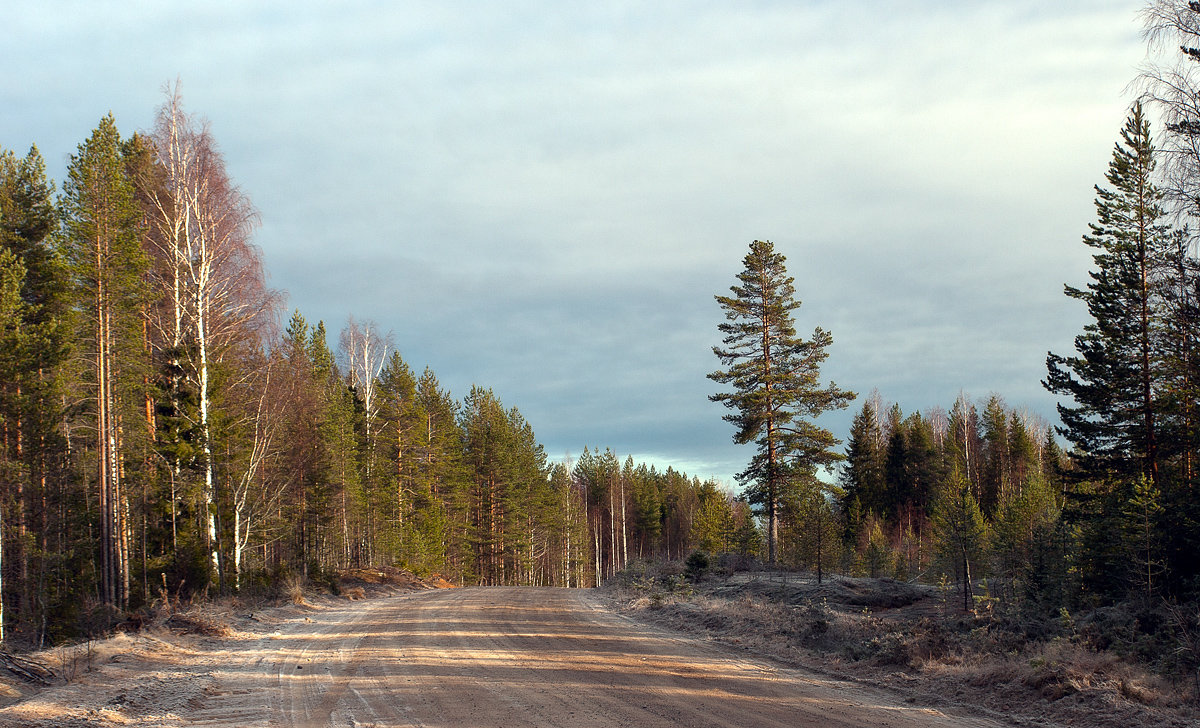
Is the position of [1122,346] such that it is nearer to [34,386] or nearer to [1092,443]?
[1092,443]

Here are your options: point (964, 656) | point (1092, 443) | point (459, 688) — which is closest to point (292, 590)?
point (459, 688)

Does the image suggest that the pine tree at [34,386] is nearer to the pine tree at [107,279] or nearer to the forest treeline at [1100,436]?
the pine tree at [107,279]

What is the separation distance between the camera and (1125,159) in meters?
23.4

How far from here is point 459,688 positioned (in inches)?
383

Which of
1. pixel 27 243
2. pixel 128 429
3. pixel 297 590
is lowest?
pixel 297 590

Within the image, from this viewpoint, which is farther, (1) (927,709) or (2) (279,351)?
(2) (279,351)

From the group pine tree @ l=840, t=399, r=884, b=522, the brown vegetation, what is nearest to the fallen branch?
the brown vegetation

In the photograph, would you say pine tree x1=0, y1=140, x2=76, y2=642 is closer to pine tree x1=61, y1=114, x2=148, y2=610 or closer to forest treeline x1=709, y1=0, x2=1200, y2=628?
pine tree x1=61, y1=114, x2=148, y2=610

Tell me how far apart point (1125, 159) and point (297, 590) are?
30.6 m

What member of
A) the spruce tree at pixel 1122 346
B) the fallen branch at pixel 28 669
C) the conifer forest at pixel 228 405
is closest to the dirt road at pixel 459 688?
the fallen branch at pixel 28 669

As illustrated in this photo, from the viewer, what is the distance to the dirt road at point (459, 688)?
802cm

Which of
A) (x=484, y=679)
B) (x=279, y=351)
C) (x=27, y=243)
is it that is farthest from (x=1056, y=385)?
(x=27, y=243)

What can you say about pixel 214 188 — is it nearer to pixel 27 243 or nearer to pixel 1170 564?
pixel 27 243

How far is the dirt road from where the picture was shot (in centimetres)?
802
